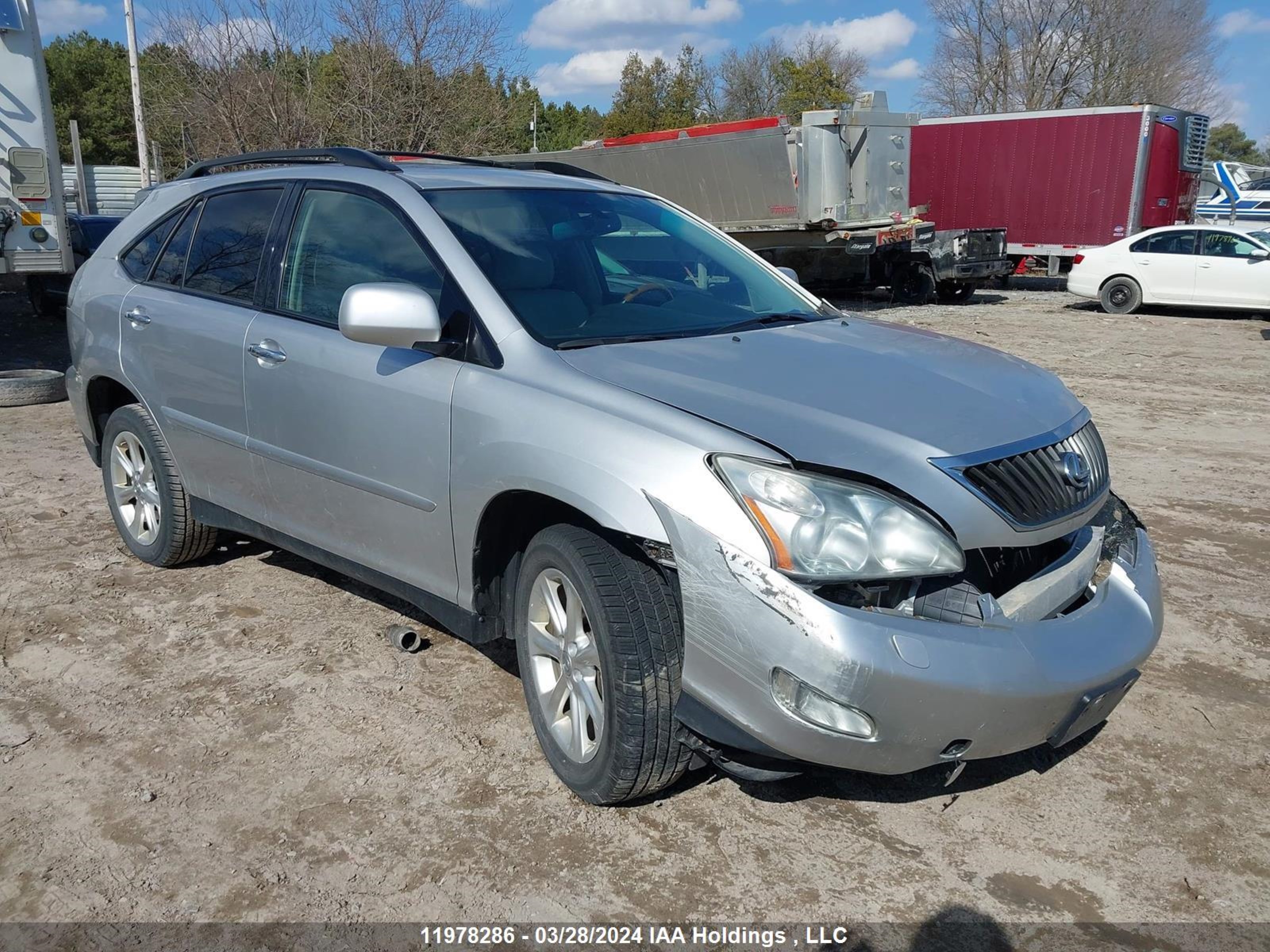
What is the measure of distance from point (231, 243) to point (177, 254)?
445 mm

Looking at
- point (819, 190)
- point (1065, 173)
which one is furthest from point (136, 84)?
point (1065, 173)

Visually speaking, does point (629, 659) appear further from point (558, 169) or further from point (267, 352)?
point (558, 169)

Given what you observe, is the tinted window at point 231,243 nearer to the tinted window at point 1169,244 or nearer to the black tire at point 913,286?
the black tire at point 913,286

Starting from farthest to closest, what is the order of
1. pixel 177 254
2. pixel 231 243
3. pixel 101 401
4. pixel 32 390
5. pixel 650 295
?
pixel 32 390, pixel 101 401, pixel 177 254, pixel 231 243, pixel 650 295

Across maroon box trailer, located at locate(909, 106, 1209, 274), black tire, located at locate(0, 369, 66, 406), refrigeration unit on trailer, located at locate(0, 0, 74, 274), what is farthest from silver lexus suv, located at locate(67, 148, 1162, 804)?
maroon box trailer, located at locate(909, 106, 1209, 274)

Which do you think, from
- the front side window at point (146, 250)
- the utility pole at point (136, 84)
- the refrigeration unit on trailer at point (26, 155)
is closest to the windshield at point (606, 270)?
the front side window at point (146, 250)

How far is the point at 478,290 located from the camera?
3.34 metres

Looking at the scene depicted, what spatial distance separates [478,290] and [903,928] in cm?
216

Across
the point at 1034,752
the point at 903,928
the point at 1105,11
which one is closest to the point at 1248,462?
the point at 1034,752

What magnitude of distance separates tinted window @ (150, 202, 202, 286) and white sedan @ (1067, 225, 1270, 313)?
15.8 m

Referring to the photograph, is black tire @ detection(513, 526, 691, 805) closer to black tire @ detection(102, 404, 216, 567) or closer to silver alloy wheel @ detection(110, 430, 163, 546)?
black tire @ detection(102, 404, 216, 567)

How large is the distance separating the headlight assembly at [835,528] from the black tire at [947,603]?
58 mm

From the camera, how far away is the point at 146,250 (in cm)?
485

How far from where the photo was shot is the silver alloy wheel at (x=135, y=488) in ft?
16.0
